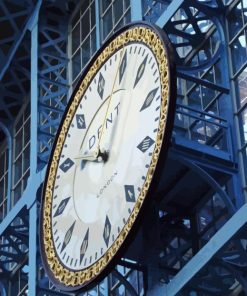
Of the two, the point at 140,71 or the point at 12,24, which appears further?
the point at 12,24

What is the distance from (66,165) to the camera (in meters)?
17.0

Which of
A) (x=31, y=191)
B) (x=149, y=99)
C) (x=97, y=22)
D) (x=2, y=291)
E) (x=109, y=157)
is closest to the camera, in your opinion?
(x=149, y=99)

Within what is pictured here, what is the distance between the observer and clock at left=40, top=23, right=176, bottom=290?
48.1ft

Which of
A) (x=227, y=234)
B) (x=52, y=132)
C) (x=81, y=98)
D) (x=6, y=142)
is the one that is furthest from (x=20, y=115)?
(x=227, y=234)

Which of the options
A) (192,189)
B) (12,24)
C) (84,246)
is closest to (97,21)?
(12,24)

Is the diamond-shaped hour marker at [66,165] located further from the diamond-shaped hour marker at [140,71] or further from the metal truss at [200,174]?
the diamond-shaped hour marker at [140,71]

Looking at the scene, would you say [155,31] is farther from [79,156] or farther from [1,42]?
[1,42]

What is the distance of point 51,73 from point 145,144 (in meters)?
9.62

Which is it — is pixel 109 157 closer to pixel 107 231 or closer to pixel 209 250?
pixel 107 231

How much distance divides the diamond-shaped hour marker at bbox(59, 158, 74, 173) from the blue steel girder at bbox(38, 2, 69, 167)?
3.94 meters

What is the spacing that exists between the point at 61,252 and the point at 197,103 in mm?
2720

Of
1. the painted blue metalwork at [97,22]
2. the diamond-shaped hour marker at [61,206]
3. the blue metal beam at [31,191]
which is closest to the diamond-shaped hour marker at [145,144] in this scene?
the diamond-shaped hour marker at [61,206]

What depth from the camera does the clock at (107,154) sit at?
48.1ft

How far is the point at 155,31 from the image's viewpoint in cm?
1523
